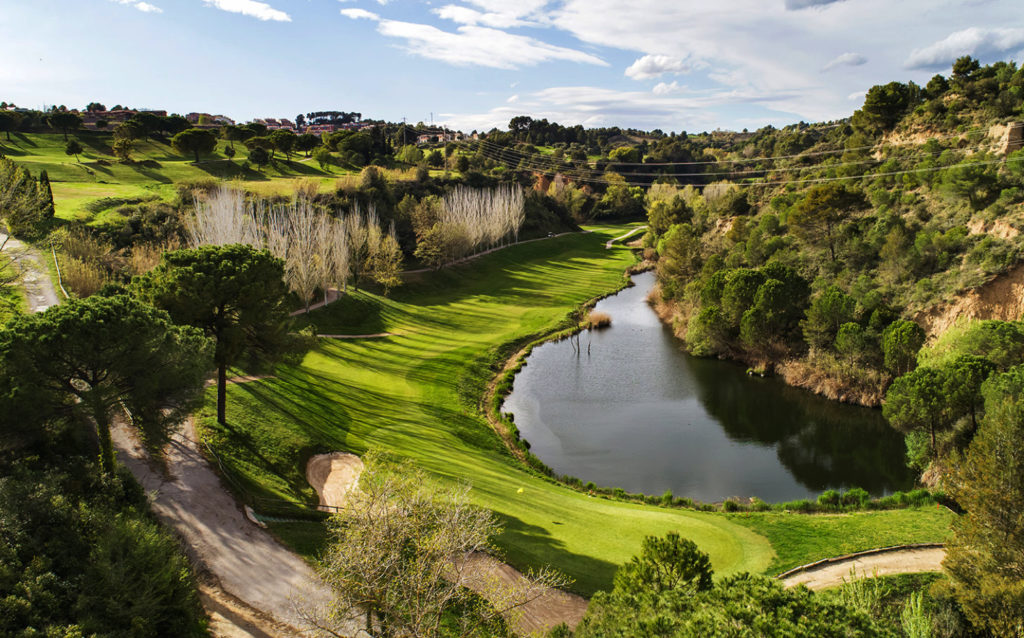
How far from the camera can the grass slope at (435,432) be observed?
22375 mm

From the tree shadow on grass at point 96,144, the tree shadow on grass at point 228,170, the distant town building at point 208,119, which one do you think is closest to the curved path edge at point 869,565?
the tree shadow on grass at point 228,170

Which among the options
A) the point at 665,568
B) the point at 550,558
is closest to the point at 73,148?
the point at 550,558

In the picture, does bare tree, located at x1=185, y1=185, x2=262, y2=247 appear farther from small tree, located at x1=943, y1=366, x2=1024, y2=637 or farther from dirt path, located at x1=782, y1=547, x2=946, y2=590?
small tree, located at x1=943, y1=366, x2=1024, y2=637

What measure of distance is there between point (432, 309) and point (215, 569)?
46.5 m

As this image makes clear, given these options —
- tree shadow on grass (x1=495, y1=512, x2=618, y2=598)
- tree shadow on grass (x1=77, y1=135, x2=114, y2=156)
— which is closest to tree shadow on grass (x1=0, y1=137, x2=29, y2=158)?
tree shadow on grass (x1=77, y1=135, x2=114, y2=156)

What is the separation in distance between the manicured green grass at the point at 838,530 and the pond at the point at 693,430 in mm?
4195

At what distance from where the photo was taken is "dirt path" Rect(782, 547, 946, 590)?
20295 mm

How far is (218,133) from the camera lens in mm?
100688

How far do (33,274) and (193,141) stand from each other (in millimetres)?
51576

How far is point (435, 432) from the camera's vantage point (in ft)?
112

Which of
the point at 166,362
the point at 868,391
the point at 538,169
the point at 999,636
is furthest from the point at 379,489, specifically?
the point at 538,169

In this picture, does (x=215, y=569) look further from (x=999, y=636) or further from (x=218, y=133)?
(x=218, y=133)

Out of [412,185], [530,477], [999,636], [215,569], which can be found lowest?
[530,477]

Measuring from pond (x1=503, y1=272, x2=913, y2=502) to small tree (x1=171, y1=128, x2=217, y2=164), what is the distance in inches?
2494
